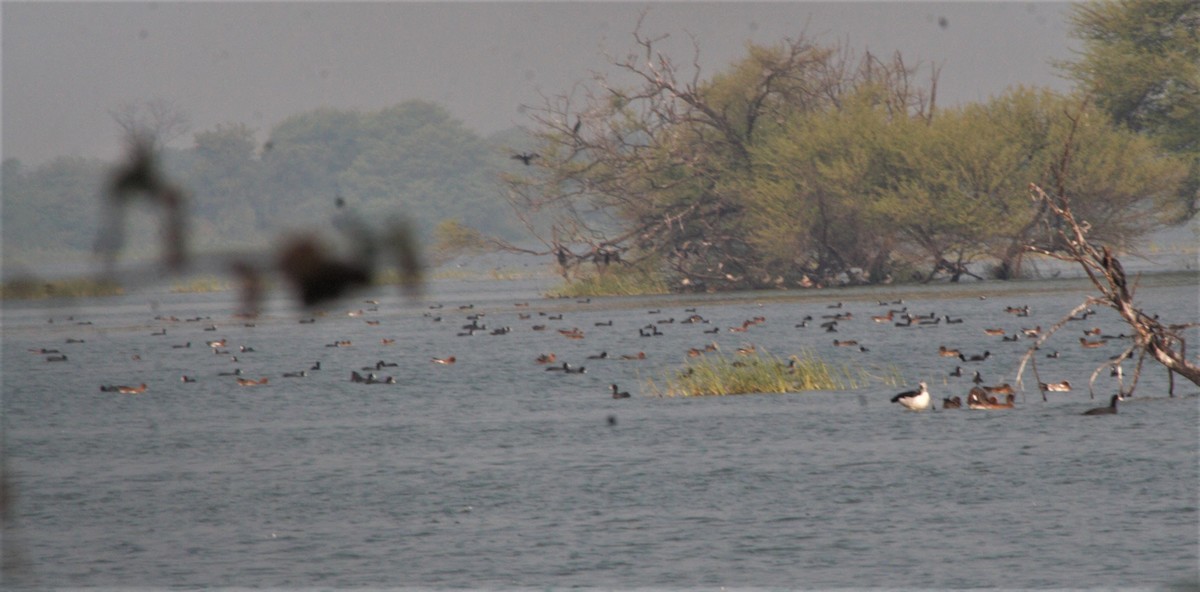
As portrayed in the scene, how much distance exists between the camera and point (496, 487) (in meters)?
18.1

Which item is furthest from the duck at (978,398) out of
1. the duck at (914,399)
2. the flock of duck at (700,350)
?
the duck at (914,399)

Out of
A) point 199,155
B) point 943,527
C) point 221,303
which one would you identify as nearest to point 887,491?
point 943,527

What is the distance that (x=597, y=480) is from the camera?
1816 centimetres

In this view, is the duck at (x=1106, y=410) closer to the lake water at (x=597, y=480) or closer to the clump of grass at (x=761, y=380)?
the lake water at (x=597, y=480)

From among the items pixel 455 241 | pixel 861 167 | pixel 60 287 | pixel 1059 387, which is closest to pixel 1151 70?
pixel 861 167

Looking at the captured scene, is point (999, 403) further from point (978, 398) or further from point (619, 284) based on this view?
point (619, 284)

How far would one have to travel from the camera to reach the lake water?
519 inches

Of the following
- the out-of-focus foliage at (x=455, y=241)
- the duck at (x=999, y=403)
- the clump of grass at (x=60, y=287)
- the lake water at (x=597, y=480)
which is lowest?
the lake water at (x=597, y=480)

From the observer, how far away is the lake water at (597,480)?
43.3ft

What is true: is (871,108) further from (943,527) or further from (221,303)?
(943,527)

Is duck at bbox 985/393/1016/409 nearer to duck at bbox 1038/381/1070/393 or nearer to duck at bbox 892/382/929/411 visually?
A: duck at bbox 892/382/929/411

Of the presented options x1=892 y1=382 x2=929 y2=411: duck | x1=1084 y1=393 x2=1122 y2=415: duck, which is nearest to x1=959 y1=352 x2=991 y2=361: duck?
x1=892 y1=382 x2=929 y2=411: duck

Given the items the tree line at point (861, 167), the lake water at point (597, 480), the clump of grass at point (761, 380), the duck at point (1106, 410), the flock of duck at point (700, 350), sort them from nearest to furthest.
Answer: the lake water at point (597, 480)
the duck at point (1106, 410)
the flock of duck at point (700, 350)
the clump of grass at point (761, 380)
the tree line at point (861, 167)

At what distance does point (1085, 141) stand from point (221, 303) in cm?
4596
